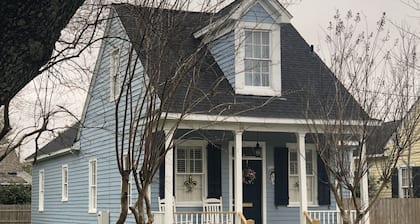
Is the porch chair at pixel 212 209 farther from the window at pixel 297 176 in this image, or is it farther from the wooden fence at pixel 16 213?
the wooden fence at pixel 16 213

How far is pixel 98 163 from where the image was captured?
19.2 m

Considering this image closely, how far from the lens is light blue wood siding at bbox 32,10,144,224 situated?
17.8 m

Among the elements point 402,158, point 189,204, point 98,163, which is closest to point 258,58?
Answer: point 189,204

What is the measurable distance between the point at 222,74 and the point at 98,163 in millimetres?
5394

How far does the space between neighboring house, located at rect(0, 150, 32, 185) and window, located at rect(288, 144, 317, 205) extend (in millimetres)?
24073

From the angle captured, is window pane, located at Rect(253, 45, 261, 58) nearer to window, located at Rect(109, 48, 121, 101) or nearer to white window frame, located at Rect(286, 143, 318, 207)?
white window frame, located at Rect(286, 143, 318, 207)

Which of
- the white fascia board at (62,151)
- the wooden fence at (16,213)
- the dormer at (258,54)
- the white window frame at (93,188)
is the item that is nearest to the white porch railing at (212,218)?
the dormer at (258,54)

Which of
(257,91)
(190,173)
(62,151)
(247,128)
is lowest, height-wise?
(190,173)

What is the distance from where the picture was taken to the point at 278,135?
17109 mm

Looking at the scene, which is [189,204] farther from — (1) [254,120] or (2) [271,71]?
(2) [271,71]

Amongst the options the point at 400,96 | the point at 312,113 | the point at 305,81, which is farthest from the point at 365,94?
the point at 305,81

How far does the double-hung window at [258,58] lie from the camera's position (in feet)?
51.5

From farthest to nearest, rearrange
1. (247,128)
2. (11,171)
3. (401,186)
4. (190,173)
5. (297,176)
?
(11,171) < (401,186) < (297,176) < (190,173) < (247,128)

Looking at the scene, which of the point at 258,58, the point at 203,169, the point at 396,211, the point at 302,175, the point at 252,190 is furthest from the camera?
the point at 396,211
